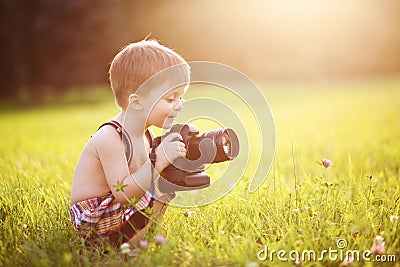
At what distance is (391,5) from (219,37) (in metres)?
9.43

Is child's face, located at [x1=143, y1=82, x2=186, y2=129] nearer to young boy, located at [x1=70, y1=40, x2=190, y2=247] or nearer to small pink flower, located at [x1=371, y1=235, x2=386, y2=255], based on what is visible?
young boy, located at [x1=70, y1=40, x2=190, y2=247]

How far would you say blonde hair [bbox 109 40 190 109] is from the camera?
2.84m

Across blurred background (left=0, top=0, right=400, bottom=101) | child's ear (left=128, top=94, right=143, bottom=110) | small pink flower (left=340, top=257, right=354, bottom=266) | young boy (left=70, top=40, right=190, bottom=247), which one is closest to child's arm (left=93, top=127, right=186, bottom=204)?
young boy (left=70, top=40, right=190, bottom=247)

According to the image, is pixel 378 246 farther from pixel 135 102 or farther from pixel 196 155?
pixel 135 102

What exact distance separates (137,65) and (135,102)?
0.68 feet

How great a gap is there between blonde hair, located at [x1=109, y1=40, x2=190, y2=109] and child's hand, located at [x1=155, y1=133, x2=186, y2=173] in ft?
1.26

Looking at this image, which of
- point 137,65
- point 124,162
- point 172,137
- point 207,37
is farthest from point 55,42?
point 172,137

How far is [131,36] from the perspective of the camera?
2475 centimetres

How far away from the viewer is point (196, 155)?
273 centimetres

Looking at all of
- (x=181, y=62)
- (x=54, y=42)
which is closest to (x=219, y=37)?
(x=54, y=42)

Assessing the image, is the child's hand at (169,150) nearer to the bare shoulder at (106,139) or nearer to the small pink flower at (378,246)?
the bare shoulder at (106,139)

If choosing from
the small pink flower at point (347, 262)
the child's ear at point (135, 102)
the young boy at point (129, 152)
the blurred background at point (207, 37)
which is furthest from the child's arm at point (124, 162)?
the blurred background at point (207, 37)

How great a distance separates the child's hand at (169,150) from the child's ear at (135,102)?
28 centimetres

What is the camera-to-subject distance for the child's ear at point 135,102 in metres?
2.84
